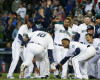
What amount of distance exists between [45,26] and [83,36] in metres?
1.45

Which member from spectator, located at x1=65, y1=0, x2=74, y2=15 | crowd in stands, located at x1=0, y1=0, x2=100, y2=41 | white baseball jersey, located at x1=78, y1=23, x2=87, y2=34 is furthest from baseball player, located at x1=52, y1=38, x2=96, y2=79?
spectator, located at x1=65, y1=0, x2=74, y2=15

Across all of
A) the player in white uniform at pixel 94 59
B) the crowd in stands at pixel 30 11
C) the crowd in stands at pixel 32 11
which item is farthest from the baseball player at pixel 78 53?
the crowd in stands at pixel 32 11

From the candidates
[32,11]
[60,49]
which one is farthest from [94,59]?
[32,11]

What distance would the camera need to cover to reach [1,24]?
21.2 m

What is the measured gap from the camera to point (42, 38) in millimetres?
13109

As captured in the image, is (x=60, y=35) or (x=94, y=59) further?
(x=60, y=35)

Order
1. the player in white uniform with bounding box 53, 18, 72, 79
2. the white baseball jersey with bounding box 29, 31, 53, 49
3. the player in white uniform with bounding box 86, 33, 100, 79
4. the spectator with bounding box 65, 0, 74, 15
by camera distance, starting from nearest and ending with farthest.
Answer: the white baseball jersey with bounding box 29, 31, 53, 49 → the player in white uniform with bounding box 86, 33, 100, 79 → the player in white uniform with bounding box 53, 18, 72, 79 → the spectator with bounding box 65, 0, 74, 15

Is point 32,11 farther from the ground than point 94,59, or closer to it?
farther from the ground

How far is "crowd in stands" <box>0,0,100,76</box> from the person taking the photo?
20011 millimetres

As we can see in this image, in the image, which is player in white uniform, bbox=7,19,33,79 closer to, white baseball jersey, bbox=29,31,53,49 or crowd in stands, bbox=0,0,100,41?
white baseball jersey, bbox=29,31,53,49

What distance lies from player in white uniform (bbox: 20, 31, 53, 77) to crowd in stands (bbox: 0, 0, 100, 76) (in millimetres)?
4935

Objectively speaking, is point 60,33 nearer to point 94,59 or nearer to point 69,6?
point 94,59

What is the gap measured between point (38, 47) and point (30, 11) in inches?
382

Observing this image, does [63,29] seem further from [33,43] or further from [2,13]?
[2,13]
